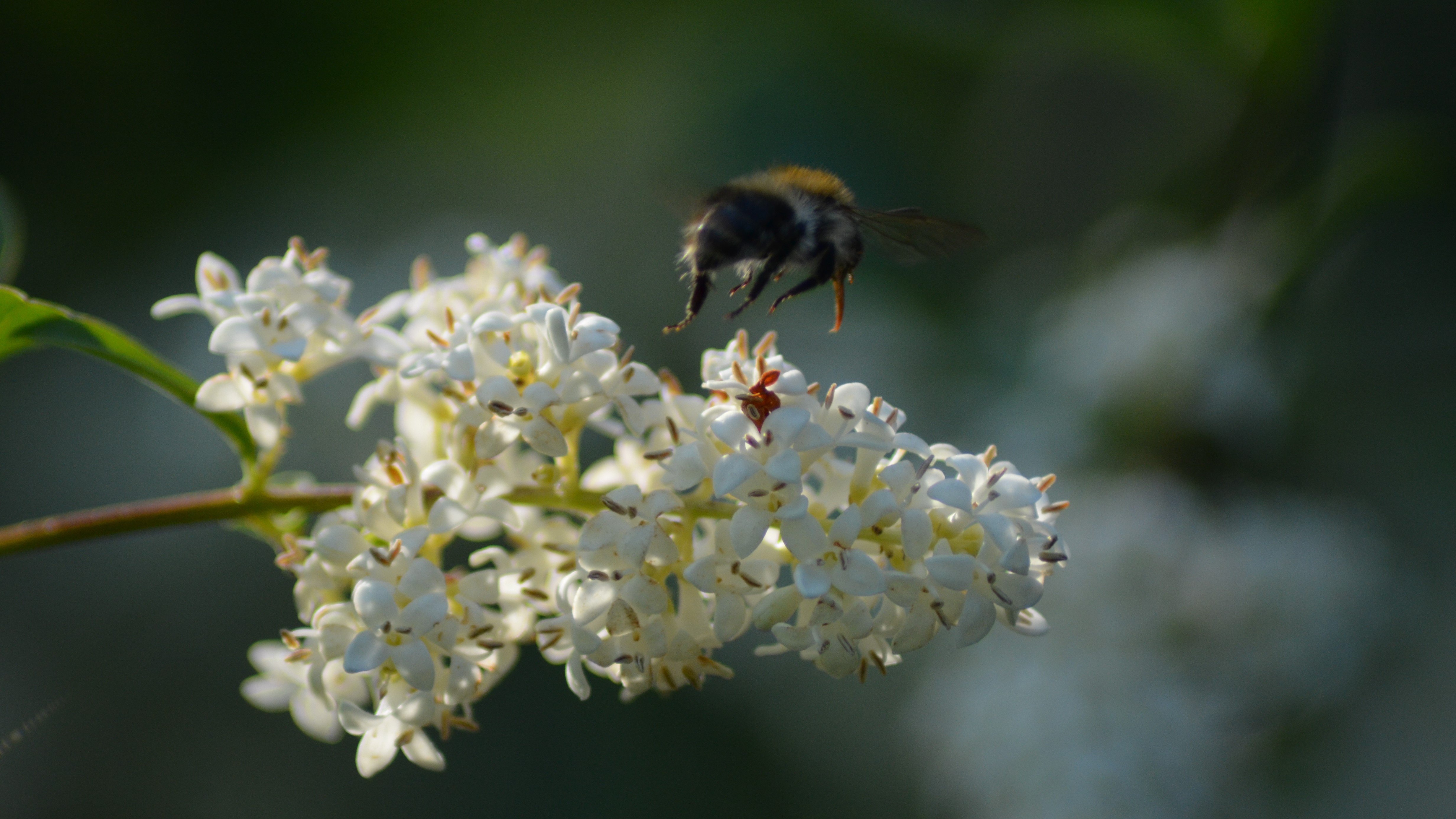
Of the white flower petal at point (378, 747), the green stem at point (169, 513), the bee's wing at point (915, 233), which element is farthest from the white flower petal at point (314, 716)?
the bee's wing at point (915, 233)

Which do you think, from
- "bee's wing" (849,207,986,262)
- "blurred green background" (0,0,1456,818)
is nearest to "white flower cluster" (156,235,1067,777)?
"bee's wing" (849,207,986,262)

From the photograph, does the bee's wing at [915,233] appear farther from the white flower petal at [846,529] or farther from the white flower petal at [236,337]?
the white flower petal at [236,337]

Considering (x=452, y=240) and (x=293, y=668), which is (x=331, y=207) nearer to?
(x=452, y=240)

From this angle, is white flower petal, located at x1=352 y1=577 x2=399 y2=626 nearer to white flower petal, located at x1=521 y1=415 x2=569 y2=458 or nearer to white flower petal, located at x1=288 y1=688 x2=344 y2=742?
white flower petal, located at x1=521 y1=415 x2=569 y2=458

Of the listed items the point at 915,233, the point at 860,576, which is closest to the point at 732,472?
the point at 860,576

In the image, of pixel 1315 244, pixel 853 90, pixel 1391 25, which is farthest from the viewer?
pixel 853 90

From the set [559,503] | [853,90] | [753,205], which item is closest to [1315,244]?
[853,90]
